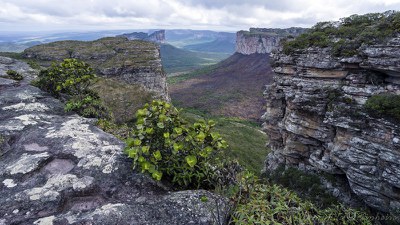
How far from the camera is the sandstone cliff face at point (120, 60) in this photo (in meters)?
47.3

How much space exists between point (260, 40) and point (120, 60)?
376 ft

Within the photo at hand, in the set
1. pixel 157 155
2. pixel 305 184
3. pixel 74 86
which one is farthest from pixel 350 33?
pixel 157 155

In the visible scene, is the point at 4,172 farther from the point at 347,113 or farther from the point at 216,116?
the point at 216,116

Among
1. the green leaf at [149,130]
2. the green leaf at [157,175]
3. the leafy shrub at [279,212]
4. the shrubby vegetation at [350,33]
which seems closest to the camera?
the leafy shrub at [279,212]

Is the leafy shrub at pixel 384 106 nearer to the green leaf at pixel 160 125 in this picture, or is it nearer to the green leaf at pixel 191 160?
the green leaf at pixel 191 160

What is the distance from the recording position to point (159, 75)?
49719 mm

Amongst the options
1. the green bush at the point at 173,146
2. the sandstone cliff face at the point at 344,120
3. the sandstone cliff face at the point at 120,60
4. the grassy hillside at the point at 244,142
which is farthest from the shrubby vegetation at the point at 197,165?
the sandstone cliff face at the point at 120,60

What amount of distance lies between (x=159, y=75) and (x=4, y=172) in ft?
149

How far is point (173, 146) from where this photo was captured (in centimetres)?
486

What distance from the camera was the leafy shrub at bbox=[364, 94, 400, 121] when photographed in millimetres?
16859

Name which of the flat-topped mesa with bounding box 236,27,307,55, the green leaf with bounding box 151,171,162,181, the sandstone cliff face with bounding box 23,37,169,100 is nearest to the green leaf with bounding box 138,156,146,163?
the green leaf with bounding box 151,171,162,181

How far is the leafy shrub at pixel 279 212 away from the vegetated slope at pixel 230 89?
3111 inches

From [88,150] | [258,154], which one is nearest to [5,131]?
[88,150]

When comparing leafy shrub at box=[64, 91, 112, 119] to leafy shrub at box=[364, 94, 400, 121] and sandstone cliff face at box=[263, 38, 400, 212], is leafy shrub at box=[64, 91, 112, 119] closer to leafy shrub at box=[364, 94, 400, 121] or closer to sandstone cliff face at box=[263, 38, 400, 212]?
leafy shrub at box=[364, 94, 400, 121]
